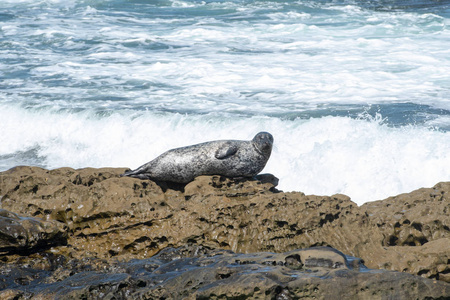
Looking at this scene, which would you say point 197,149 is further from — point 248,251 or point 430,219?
point 430,219

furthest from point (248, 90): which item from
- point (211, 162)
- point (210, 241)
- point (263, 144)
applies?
point (210, 241)

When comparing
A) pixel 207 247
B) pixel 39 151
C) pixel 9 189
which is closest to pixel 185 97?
pixel 39 151

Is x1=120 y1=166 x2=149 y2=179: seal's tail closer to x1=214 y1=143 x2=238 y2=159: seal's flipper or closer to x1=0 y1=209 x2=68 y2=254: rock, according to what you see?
x1=214 y1=143 x2=238 y2=159: seal's flipper

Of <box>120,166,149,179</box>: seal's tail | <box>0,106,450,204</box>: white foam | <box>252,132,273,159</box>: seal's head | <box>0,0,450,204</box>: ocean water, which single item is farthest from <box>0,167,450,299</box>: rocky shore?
<box>0,0,450,204</box>: ocean water

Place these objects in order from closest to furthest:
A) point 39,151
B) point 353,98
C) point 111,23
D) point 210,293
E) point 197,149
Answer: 1. point 210,293
2. point 197,149
3. point 39,151
4. point 353,98
5. point 111,23

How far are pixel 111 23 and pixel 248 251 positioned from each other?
18034 mm

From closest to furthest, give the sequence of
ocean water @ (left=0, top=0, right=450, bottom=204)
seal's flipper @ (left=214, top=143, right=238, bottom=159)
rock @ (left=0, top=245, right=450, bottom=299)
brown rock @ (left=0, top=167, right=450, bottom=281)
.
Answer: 1. rock @ (left=0, top=245, right=450, bottom=299)
2. brown rock @ (left=0, top=167, right=450, bottom=281)
3. seal's flipper @ (left=214, top=143, right=238, bottom=159)
4. ocean water @ (left=0, top=0, right=450, bottom=204)

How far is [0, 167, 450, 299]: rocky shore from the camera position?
383 centimetres

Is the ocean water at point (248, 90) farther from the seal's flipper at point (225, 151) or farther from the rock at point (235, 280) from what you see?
the rock at point (235, 280)

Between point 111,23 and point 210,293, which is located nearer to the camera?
point 210,293

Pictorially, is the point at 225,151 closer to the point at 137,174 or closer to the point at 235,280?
the point at 137,174

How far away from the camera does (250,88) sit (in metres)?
14.0

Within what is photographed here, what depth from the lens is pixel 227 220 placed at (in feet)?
17.8

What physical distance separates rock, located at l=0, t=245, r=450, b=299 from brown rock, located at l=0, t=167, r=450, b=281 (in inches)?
15.1
